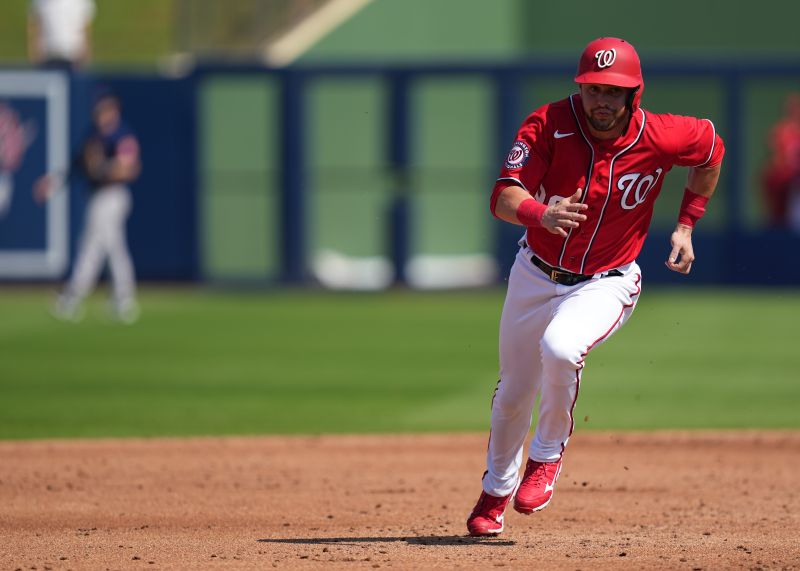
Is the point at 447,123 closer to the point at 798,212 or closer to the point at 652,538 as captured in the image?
the point at 798,212

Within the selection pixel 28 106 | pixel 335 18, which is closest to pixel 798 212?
pixel 335 18

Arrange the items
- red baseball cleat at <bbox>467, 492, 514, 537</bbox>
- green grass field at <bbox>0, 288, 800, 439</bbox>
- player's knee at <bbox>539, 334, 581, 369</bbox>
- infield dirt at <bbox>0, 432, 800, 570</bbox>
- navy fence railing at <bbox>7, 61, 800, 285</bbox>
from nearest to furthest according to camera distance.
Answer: player's knee at <bbox>539, 334, 581, 369</bbox> → infield dirt at <bbox>0, 432, 800, 570</bbox> → red baseball cleat at <bbox>467, 492, 514, 537</bbox> → green grass field at <bbox>0, 288, 800, 439</bbox> → navy fence railing at <bbox>7, 61, 800, 285</bbox>

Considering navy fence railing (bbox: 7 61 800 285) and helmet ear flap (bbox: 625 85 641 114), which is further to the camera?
navy fence railing (bbox: 7 61 800 285)

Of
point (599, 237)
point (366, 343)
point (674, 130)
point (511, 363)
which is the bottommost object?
point (366, 343)

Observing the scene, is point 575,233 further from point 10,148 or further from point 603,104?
point 10,148

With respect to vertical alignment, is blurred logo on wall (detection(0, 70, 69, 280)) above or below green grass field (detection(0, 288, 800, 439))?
above

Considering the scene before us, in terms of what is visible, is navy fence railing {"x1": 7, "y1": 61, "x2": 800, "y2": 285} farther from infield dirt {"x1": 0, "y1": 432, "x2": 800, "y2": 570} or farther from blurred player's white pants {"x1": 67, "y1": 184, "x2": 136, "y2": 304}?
infield dirt {"x1": 0, "y1": 432, "x2": 800, "y2": 570}

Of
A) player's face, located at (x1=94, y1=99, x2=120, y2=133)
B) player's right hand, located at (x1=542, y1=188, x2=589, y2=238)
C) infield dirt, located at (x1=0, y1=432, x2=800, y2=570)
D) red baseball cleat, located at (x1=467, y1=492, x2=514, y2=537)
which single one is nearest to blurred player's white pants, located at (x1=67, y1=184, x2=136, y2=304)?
player's face, located at (x1=94, y1=99, x2=120, y2=133)

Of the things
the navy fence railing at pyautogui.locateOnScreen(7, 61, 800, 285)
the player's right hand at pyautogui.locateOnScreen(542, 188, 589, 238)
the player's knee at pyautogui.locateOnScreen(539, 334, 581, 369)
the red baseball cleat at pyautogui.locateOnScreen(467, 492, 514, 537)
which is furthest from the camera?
the navy fence railing at pyautogui.locateOnScreen(7, 61, 800, 285)

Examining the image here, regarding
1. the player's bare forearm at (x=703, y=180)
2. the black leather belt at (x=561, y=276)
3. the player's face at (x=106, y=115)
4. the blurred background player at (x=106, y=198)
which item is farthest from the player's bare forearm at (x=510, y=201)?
the player's face at (x=106, y=115)

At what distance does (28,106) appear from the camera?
19.8 m

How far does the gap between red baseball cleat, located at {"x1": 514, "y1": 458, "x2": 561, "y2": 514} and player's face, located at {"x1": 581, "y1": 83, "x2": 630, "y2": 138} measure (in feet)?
4.64

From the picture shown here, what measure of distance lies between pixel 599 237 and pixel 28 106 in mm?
14861

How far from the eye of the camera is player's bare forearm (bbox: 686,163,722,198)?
660cm
